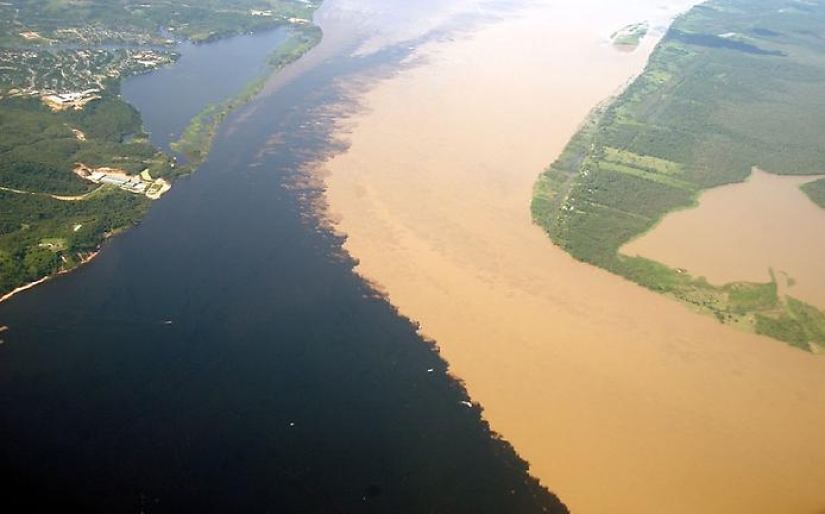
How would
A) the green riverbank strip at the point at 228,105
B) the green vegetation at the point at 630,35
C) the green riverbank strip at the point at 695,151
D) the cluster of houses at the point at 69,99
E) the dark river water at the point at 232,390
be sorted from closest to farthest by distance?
1. the dark river water at the point at 232,390
2. the green riverbank strip at the point at 695,151
3. the green riverbank strip at the point at 228,105
4. the cluster of houses at the point at 69,99
5. the green vegetation at the point at 630,35

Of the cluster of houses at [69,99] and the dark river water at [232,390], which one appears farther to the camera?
the cluster of houses at [69,99]

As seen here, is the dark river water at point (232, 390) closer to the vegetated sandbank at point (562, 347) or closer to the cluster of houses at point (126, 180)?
the vegetated sandbank at point (562, 347)

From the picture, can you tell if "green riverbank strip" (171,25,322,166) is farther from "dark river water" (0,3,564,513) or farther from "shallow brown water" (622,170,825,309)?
"shallow brown water" (622,170,825,309)

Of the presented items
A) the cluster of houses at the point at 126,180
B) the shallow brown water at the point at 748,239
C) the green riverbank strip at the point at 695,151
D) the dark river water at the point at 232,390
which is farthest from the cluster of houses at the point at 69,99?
the shallow brown water at the point at 748,239

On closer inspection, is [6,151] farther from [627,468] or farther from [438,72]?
[627,468]

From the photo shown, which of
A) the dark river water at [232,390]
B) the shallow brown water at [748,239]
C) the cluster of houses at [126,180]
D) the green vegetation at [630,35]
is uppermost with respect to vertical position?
the cluster of houses at [126,180]

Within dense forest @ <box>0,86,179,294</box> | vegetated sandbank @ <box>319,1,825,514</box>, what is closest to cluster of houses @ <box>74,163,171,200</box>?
dense forest @ <box>0,86,179,294</box>

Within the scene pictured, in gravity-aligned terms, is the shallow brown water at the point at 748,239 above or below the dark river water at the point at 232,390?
below
